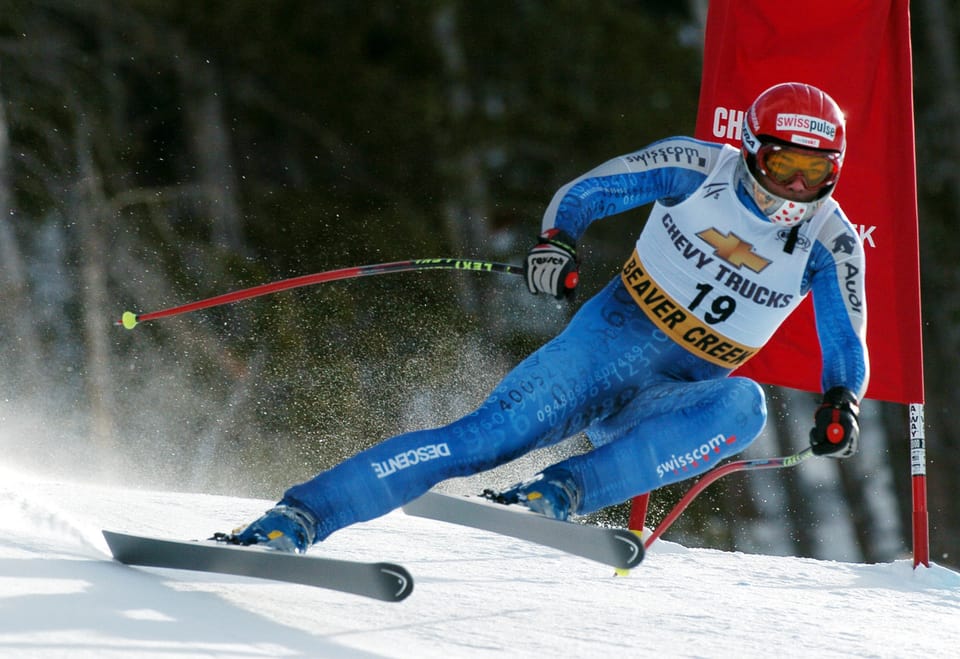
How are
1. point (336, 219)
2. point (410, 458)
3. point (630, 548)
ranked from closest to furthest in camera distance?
point (630, 548) < point (410, 458) < point (336, 219)

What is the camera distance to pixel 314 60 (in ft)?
38.1

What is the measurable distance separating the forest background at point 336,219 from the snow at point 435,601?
4318 mm

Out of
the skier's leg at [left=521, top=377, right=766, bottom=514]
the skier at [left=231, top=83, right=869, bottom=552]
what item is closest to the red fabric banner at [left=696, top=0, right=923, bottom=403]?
the skier at [left=231, top=83, right=869, bottom=552]

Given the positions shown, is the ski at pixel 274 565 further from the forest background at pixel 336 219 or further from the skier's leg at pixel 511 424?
the forest background at pixel 336 219

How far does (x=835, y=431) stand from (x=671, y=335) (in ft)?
1.81

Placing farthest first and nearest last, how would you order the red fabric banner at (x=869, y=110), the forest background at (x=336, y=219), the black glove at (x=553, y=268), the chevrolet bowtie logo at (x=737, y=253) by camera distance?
1. the forest background at (x=336, y=219)
2. the red fabric banner at (x=869, y=110)
3. the chevrolet bowtie logo at (x=737, y=253)
4. the black glove at (x=553, y=268)

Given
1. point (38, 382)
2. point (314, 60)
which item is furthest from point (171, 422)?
point (314, 60)

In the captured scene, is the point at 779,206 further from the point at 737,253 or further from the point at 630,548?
the point at 630,548

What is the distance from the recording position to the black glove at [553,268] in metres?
3.19

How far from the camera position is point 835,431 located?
3.02 metres

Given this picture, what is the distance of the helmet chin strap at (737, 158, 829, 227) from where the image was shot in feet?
10.8

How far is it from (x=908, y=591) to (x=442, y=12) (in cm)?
872

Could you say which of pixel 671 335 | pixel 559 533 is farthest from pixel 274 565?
pixel 671 335

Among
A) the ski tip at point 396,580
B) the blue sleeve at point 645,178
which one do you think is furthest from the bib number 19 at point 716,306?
the ski tip at point 396,580
